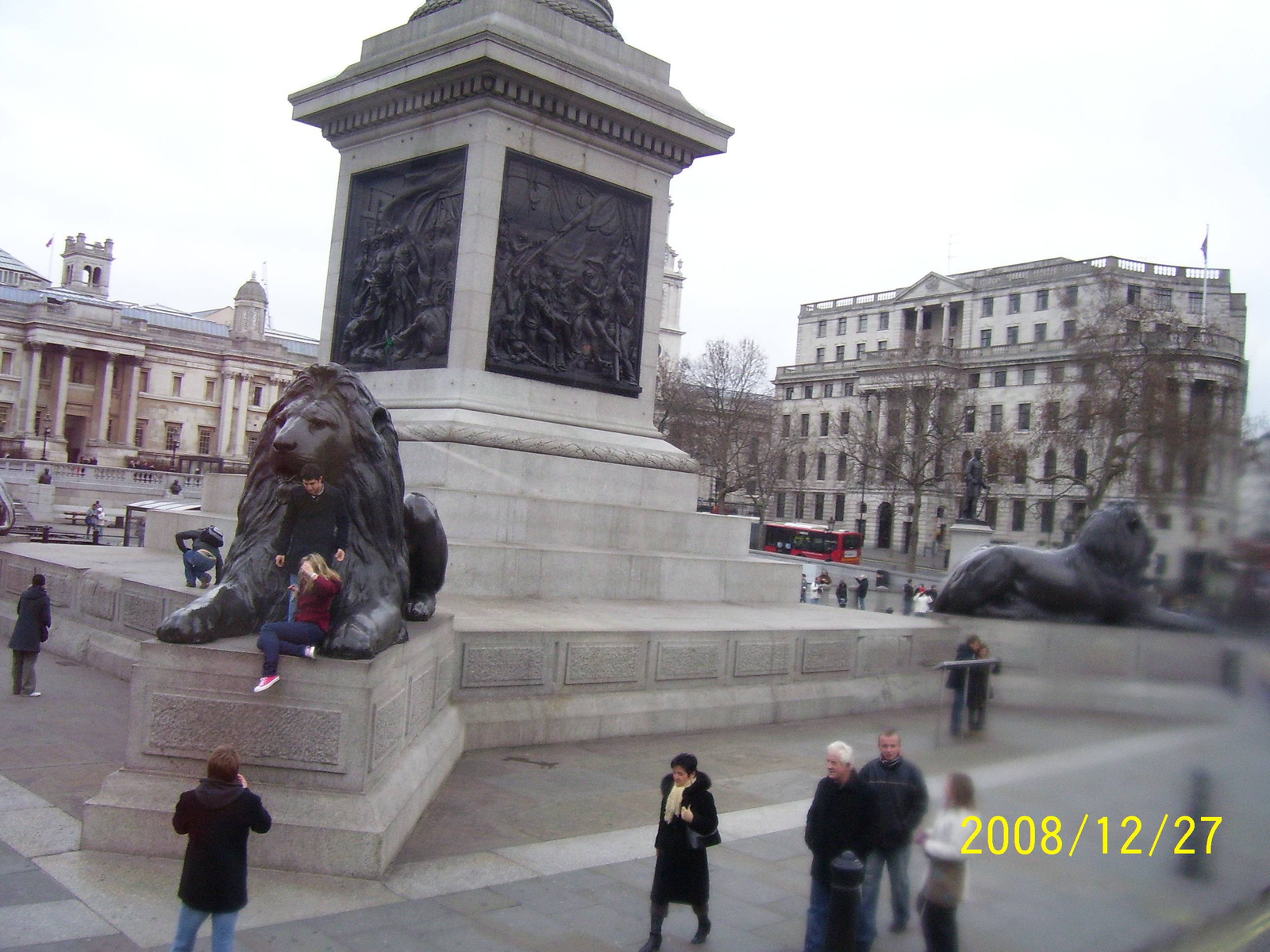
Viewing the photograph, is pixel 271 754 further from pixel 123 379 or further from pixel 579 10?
pixel 123 379

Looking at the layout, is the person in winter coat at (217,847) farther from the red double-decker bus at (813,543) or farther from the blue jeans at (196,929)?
the red double-decker bus at (813,543)

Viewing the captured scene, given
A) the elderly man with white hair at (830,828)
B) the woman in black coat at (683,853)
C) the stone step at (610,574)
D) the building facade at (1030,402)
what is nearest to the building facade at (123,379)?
the building facade at (1030,402)

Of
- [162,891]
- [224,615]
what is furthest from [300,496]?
[162,891]

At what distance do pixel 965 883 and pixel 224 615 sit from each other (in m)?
4.63

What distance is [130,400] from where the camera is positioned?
96.9 metres

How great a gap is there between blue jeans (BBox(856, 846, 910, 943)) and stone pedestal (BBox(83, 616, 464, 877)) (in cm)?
273

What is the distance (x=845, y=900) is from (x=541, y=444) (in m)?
9.75

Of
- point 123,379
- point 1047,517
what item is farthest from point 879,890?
point 123,379

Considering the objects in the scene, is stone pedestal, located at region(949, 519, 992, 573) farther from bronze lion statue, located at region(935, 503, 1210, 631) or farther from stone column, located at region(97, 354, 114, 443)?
stone column, located at region(97, 354, 114, 443)

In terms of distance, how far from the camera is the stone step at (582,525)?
12.5 meters

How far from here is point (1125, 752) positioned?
9.68 ft

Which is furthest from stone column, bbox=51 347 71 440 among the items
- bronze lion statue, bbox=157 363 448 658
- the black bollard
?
the black bollard

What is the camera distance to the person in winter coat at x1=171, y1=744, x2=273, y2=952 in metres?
4.50

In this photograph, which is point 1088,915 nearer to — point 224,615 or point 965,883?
point 965,883
